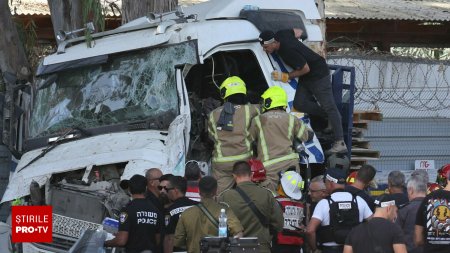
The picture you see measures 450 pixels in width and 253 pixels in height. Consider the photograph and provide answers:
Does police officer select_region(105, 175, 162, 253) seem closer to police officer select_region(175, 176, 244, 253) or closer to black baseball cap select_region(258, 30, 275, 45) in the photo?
police officer select_region(175, 176, 244, 253)

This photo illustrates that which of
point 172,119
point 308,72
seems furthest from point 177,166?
point 308,72

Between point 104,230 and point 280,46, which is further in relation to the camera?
point 280,46

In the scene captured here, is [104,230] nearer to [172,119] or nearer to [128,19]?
[172,119]

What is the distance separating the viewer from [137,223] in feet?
31.8

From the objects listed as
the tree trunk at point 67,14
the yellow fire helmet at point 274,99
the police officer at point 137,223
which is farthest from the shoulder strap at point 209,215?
the tree trunk at point 67,14

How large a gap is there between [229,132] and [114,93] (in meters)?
1.38

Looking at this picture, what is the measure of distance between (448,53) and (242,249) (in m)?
25.3

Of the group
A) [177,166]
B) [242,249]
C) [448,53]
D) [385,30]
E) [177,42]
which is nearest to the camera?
[242,249]

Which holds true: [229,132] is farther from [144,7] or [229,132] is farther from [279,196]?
[144,7]

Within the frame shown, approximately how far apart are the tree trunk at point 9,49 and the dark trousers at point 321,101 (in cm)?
564

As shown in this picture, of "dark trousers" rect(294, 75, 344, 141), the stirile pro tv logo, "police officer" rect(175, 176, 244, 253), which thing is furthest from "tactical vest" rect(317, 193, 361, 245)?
the stirile pro tv logo

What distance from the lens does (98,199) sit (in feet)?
33.6

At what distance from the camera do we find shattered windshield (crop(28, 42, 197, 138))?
36.7 feet

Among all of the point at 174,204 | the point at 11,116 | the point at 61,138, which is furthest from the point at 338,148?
the point at 11,116
